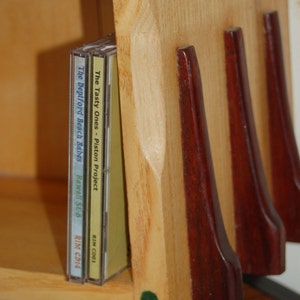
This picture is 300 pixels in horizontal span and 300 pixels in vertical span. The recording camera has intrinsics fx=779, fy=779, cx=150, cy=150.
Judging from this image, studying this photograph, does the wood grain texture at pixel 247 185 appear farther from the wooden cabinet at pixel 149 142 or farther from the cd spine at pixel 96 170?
the cd spine at pixel 96 170

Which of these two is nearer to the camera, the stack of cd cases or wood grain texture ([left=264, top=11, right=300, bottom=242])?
the stack of cd cases

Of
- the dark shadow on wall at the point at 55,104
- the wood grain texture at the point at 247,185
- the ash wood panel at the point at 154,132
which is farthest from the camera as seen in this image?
the dark shadow on wall at the point at 55,104

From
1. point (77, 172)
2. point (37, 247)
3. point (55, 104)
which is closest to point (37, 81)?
point (55, 104)

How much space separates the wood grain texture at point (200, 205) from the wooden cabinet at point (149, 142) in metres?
0.01

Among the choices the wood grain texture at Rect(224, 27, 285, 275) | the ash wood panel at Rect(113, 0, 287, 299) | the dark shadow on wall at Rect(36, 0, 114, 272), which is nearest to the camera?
the ash wood panel at Rect(113, 0, 287, 299)

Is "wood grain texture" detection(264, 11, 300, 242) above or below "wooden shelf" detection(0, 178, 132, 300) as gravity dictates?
above

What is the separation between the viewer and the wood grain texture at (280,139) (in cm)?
94

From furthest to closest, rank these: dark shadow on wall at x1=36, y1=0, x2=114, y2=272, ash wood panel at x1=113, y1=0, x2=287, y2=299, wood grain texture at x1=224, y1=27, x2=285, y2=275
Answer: dark shadow on wall at x1=36, y1=0, x2=114, y2=272 → wood grain texture at x1=224, y1=27, x2=285, y2=275 → ash wood panel at x1=113, y1=0, x2=287, y2=299

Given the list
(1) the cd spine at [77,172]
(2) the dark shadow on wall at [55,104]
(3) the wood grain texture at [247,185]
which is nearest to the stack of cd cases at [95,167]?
(1) the cd spine at [77,172]

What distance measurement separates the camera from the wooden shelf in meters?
0.80

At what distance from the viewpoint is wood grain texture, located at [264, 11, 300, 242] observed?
94cm

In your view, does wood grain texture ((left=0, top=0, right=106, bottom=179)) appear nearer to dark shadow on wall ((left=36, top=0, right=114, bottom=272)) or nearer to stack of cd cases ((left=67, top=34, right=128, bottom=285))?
dark shadow on wall ((left=36, top=0, right=114, bottom=272))

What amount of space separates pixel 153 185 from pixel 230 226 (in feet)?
Answer: 0.57

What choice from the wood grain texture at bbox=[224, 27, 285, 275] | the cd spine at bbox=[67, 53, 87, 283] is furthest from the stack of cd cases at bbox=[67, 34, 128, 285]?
the wood grain texture at bbox=[224, 27, 285, 275]
